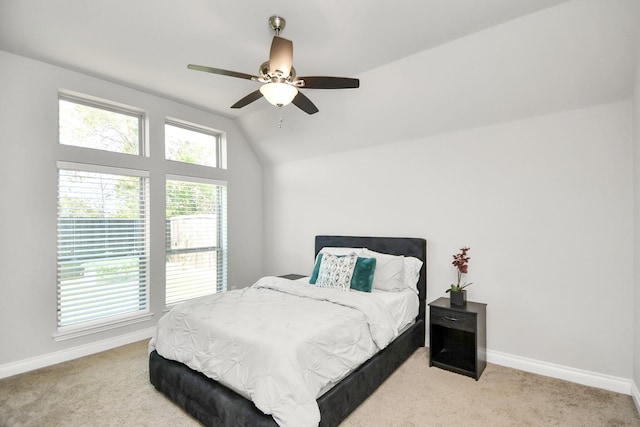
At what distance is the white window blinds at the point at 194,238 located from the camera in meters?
4.07

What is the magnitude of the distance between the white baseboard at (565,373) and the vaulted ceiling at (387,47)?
2.30 m

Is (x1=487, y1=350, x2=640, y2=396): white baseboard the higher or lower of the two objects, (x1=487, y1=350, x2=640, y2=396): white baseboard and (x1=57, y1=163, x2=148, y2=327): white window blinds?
the lower

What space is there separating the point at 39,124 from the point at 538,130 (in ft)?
15.7

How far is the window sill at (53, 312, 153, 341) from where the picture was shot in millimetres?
3143

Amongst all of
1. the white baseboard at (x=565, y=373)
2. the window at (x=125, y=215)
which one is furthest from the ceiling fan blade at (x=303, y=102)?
the white baseboard at (x=565, y=373)

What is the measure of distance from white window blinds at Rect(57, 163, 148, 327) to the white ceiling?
1169 mm

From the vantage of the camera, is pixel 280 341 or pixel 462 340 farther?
pixel 462 340

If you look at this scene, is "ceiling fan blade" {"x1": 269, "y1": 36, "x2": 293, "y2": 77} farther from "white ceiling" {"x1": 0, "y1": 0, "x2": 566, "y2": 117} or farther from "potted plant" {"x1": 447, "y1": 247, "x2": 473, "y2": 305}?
"potted plant" {"x1": 447, "y1": 247, "x2": 473, "y2": 305}

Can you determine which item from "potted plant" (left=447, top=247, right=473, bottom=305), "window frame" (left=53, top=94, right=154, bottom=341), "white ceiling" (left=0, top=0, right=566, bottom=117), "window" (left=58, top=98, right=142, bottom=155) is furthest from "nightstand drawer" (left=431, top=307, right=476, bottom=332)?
"window" (left=58, top=98, right=142, bottom=155)

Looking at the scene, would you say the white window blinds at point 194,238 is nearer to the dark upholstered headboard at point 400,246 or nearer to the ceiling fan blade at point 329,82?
the dark upholstered headboard at point 400,246

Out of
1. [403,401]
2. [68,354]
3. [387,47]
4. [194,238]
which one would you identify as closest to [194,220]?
[194,238]

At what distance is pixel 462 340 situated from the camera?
128 inches

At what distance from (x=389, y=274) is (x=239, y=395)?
1927 millimetres

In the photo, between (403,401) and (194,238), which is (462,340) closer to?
(403,401)
